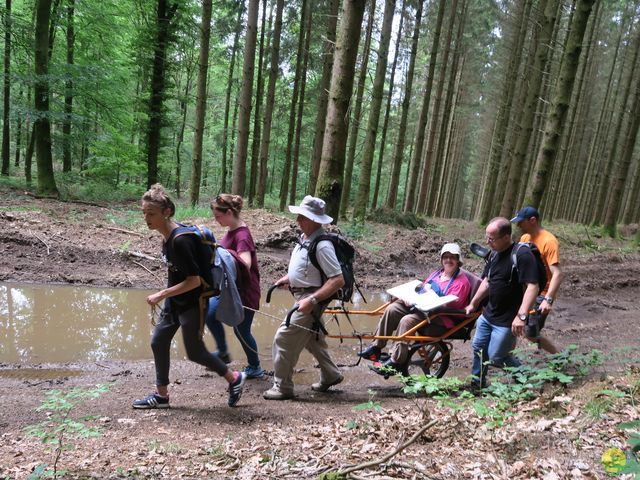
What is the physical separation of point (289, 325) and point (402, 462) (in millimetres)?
1807

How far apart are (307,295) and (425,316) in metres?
1.61

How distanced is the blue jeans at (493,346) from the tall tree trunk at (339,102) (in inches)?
132

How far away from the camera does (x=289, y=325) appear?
439 cm

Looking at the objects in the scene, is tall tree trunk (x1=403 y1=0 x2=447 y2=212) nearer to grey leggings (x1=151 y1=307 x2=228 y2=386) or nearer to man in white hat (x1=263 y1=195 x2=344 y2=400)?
man in white hat (x1=263 y1=195 x2=344 y2=400)

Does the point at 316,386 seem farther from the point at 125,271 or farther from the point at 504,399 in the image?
the point at 125,271

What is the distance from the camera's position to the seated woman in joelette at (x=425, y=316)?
16.6 feet

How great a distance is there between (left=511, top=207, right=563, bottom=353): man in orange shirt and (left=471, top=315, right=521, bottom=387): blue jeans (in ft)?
1.25

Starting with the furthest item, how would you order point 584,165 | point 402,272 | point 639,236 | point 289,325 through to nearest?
point 584,165 < point 639,236 < point 402,272 < point 289,325

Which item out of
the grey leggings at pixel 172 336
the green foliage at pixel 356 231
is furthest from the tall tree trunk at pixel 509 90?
the grey leggings at pixel 172 336

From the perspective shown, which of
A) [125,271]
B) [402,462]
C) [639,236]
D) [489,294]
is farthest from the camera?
[639,236]

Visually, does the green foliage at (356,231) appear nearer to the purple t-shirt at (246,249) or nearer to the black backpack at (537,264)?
the purple t-shirt at (246,249)

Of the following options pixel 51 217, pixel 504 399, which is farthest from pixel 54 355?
pixel 51 217

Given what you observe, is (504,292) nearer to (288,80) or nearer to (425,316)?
(425,316)

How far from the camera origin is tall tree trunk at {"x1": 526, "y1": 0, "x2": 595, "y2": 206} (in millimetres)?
9180
